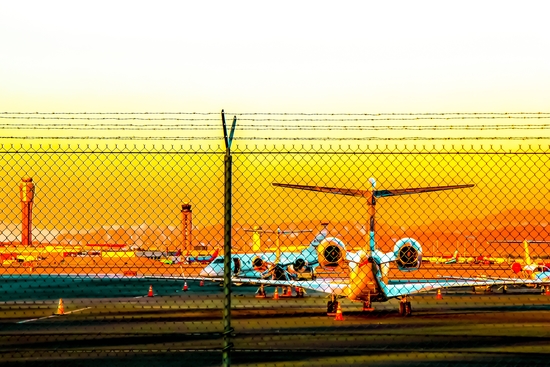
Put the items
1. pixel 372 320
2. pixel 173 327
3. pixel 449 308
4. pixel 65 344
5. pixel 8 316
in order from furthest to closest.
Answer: pixel 449 308, pixel 8 316, pixel 372 320, pixel 173 327, pixel 65 344

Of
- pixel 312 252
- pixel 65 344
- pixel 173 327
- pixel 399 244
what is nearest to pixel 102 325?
pixel 173 327

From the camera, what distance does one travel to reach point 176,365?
1652 cm

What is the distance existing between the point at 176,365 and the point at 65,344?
4.98 metres

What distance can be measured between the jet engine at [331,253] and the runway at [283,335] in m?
1.76

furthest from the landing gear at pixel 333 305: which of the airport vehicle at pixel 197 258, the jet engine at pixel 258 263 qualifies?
the airport vehicle at pixel 197 258

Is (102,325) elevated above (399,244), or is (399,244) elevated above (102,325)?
(399,244)

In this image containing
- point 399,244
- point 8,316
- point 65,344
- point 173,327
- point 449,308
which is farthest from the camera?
point 449,308

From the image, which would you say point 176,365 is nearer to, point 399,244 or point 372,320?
point 372,320

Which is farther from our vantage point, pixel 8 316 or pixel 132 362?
pixel 8 316

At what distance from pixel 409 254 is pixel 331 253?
2611mm

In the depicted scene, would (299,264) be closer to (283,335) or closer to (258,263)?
(258,263)

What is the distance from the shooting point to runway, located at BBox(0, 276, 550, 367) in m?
17.2

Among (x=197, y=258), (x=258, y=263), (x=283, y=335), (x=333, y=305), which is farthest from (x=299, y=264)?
(x=197, y=258)

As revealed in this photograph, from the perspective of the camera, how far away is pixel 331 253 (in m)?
30.6
